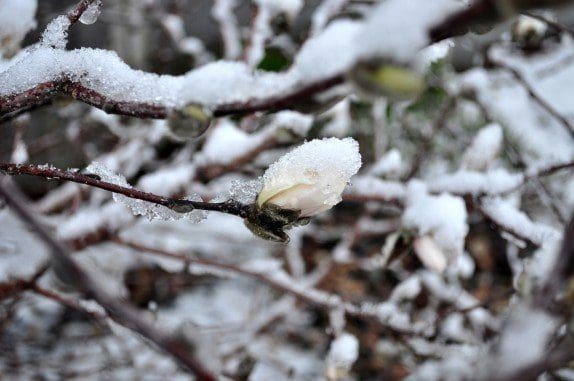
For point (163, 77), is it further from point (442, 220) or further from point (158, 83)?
point (442, 220)

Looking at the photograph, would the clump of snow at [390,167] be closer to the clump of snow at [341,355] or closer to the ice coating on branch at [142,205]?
the clump of snow at [341,355]

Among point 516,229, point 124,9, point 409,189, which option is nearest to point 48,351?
point 124,9

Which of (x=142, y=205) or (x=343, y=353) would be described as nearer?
Result: (x=142, y=205)

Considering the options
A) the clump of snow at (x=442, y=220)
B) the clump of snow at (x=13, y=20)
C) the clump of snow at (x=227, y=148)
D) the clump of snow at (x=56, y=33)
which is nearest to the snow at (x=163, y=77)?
the clump of snow at (x=56, y=33)

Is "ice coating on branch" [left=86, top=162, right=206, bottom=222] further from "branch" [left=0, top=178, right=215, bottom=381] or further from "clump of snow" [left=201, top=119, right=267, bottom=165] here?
"clump of snow" [left=201, top=119, right=267, bottom=165]

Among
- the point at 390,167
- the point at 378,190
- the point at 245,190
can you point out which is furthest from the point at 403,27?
the point at 390,167
